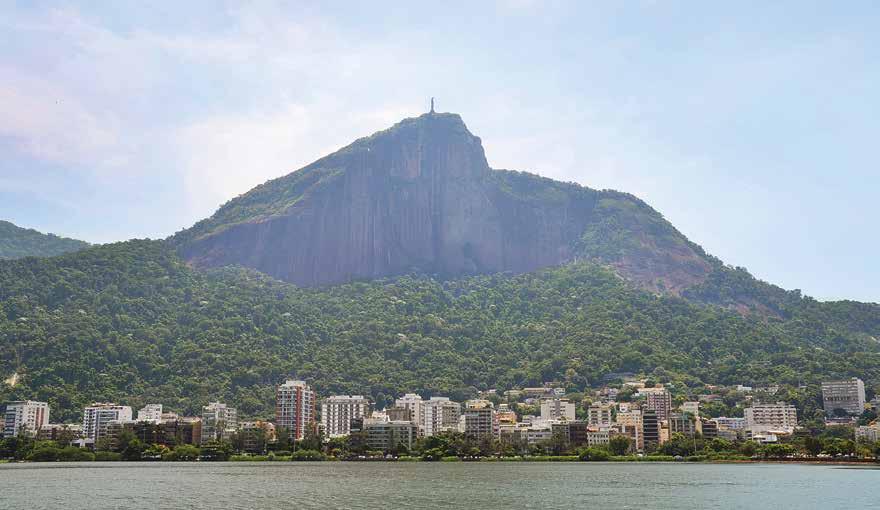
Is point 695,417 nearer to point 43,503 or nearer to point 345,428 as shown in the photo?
point 345,428

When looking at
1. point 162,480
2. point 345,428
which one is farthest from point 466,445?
point 162,480

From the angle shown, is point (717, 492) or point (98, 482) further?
point (98, 482)

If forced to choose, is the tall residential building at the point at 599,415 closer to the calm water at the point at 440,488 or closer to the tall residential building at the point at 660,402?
the tall residential building at the point at 660,402

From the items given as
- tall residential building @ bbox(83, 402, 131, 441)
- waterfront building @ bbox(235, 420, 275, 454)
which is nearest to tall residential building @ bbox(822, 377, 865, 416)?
waterfront building @ bbox(235, 420, 275, 454)

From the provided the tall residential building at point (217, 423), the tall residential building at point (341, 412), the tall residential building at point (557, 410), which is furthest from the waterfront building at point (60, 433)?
the tall residential building at point (557, 410)

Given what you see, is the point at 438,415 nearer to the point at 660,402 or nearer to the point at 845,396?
the point at 660,402

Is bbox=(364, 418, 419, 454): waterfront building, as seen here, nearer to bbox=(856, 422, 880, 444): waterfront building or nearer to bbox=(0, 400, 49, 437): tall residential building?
bbox=(0, 400, 49, 437): tall residential building
